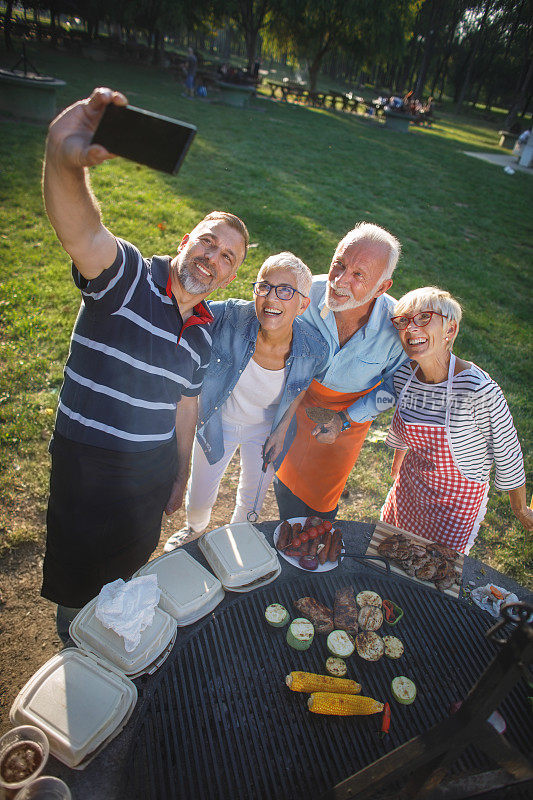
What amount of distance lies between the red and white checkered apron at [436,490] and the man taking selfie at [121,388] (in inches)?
59.5

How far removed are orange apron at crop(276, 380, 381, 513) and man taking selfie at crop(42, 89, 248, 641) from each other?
Answer: 3.57ft

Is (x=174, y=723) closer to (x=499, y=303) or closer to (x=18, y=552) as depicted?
(x=18, y=552)

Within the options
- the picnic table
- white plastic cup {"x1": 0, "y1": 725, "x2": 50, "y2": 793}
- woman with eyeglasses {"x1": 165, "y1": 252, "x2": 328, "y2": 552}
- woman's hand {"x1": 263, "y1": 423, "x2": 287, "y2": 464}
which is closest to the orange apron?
woman with eyeglasses {"x1": 165, "y1": 252, "x2": 328, "y2": 552}

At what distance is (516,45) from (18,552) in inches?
2349

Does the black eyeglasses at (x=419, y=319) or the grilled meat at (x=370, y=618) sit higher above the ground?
the black eyeglasses at (x=419, y=319)

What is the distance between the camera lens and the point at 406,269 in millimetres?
9070

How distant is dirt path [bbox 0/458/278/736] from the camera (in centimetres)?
281

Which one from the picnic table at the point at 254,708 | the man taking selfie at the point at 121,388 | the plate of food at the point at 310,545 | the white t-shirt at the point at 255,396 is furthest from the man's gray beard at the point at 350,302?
the picnic table at the point at 254,708

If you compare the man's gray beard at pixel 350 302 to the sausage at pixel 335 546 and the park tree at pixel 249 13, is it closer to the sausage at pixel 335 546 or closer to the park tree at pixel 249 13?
the sausage at pixel 335 546

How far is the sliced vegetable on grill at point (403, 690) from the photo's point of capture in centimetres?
222

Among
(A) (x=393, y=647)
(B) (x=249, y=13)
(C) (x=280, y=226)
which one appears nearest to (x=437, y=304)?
(A) (x=393, y=647)

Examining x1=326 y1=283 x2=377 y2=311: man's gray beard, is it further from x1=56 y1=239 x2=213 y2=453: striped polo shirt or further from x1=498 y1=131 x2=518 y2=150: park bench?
x1=498 y1=131 x2=518 y2=150: park bench

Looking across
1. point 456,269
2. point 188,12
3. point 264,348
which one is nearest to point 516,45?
point 188,12

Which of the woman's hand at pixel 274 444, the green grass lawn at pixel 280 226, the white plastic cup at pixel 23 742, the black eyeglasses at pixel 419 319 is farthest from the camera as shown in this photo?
the green grass lawn at pixel 280 226
